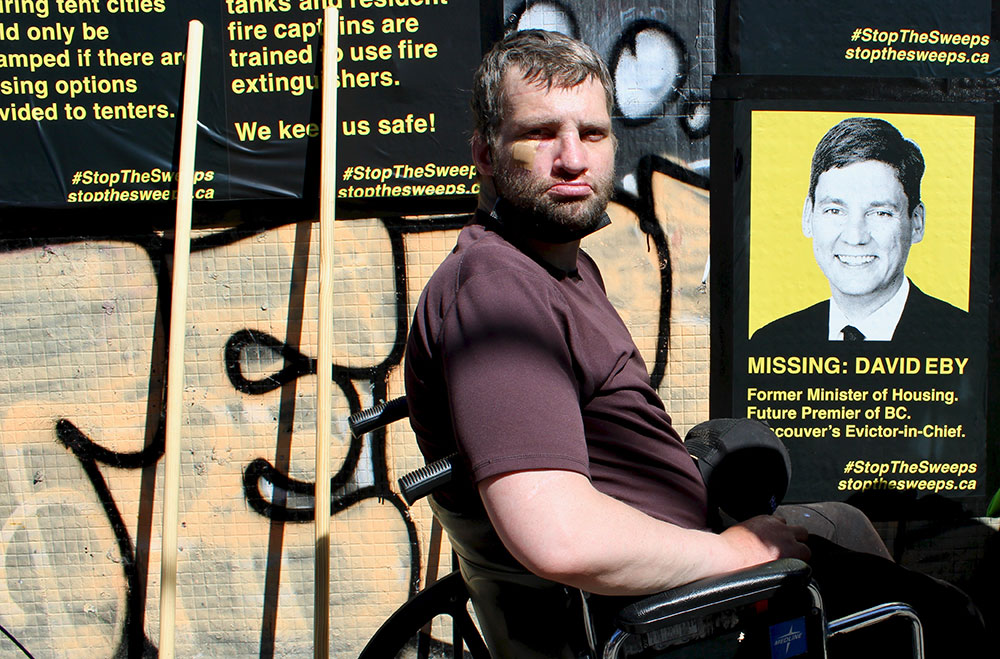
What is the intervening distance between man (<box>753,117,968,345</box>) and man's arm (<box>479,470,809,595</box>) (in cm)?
178

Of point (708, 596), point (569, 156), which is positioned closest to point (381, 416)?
point (569, 156)

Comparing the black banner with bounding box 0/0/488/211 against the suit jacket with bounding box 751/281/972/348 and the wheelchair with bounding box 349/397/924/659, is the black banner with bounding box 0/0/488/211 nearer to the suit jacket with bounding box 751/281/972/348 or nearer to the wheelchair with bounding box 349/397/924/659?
the suit jacket with bounding box 751/281/972/348

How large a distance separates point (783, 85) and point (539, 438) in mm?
2211

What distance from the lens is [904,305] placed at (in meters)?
2.83

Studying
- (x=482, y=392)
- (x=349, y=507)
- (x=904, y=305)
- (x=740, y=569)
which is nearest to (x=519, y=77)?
(x=482, y=392)

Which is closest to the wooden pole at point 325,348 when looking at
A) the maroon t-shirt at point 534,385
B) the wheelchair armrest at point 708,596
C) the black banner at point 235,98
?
the black banner at point 235,98

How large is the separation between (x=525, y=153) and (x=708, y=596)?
2.94 feet

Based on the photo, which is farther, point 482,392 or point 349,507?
point 349,507

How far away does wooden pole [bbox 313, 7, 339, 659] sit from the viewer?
2393 millimetres

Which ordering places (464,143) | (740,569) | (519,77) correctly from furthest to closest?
(464,143)
(519,77)
(740,569)

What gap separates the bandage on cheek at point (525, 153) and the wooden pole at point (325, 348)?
1168 millimetres

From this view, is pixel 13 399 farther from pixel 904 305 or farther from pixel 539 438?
pixel 904 305

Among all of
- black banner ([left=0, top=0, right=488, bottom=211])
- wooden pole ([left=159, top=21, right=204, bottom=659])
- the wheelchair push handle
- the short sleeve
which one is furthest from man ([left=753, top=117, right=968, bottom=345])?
wooden pole ([left=159, top=21, right=204, bottom=659])

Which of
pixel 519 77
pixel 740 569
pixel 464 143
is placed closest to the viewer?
pixel 740 569
